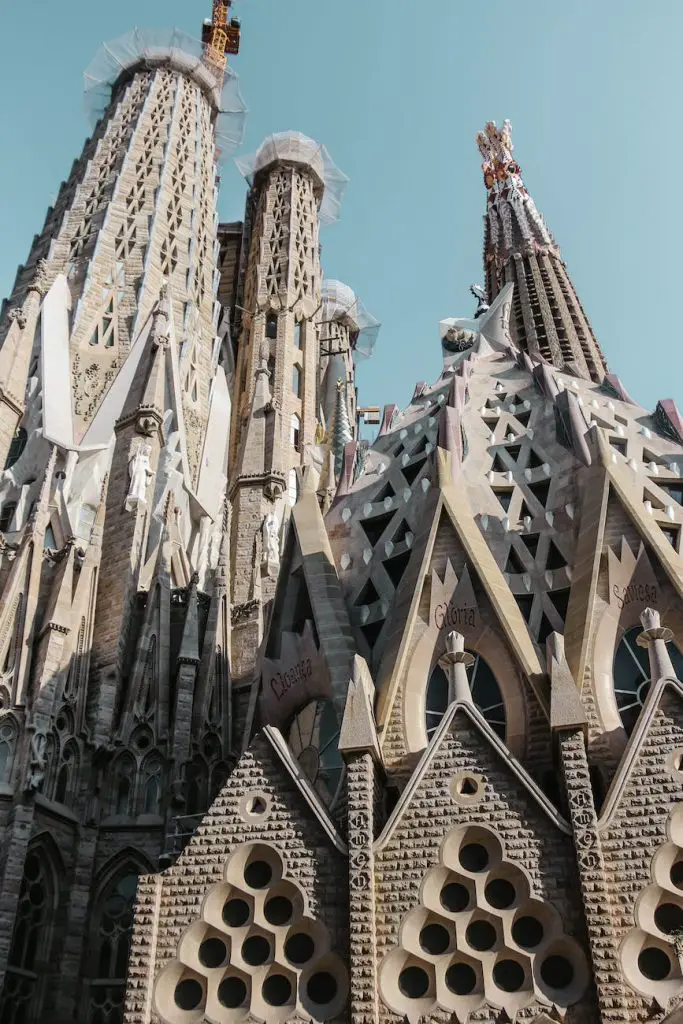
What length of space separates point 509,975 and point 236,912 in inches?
141

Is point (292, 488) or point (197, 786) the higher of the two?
point (292, 488)

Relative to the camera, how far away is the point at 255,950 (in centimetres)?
1250

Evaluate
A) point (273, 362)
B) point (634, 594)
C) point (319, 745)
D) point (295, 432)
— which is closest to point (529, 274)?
point (273, 362)

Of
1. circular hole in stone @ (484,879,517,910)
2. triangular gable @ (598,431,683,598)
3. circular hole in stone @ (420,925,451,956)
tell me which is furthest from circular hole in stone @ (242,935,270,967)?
triangular gable @ (598,431,683,598)

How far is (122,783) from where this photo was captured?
16547 mm

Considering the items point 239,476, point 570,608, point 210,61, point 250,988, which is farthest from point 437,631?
point 210,61

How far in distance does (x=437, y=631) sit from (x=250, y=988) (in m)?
5.75

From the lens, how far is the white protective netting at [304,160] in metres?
37.7

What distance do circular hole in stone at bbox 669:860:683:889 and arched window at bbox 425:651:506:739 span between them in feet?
10.9

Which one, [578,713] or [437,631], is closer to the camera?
[578,713]

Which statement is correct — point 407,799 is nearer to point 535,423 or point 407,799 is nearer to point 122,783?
point 122,783

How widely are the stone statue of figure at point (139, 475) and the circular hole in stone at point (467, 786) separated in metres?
9.62

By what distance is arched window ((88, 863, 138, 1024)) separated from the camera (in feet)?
47.9

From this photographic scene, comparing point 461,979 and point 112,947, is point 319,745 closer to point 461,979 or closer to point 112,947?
point 112,947
